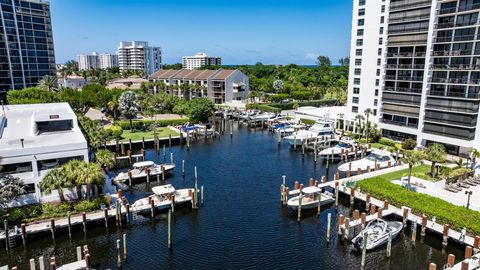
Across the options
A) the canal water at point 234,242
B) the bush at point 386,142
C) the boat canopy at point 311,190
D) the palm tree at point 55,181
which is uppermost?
the palm tree at point 55,181

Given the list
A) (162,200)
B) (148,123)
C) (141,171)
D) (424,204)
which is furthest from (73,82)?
(424,204)

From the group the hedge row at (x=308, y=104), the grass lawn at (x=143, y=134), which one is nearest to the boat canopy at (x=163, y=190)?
the grass lawn at (x=143, y=134)

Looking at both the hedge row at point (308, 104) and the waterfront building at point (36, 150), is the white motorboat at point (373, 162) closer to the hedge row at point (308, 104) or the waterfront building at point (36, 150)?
the waterfront building at point (36, 150)

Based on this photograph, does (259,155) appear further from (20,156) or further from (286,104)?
(286,104)

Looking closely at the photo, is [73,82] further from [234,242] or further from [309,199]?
[234,242]

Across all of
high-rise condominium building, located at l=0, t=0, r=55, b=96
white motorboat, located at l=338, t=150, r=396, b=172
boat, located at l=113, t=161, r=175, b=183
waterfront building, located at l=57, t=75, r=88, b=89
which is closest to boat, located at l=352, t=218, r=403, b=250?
white motorboat, located at l=338, t=150, r=396, b=172

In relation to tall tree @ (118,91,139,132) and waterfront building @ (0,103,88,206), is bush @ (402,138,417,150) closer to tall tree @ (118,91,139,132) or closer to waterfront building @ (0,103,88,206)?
waterfront building @ (0,103,88,206)

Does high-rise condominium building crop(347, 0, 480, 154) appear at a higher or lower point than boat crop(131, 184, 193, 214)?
higher
